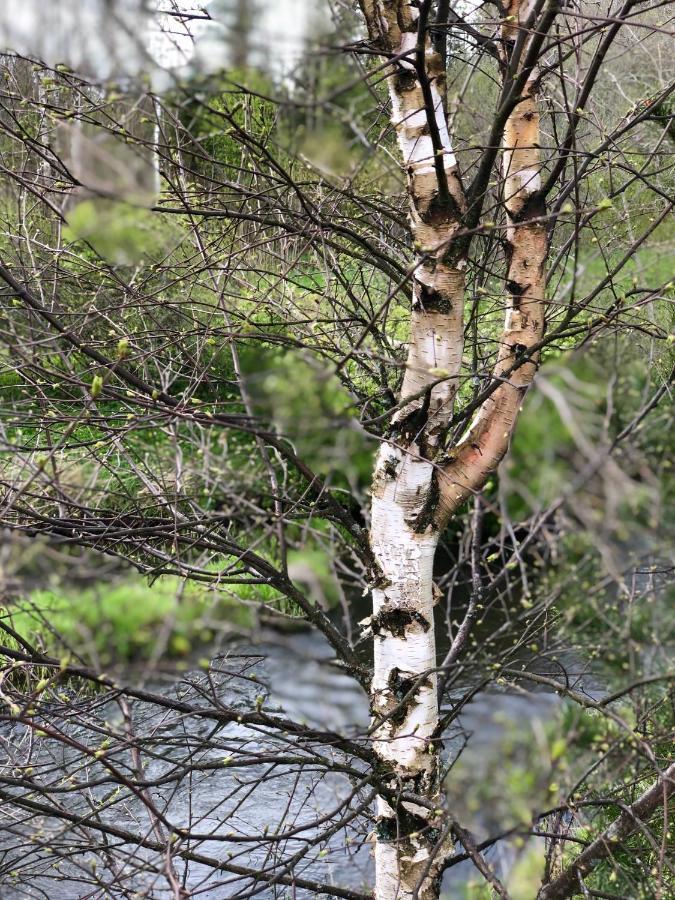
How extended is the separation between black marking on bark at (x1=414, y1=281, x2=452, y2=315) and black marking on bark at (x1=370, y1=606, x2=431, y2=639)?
839mm

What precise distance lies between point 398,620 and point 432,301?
897 mm

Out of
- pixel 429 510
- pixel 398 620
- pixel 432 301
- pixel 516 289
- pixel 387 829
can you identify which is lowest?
pixel 387 829

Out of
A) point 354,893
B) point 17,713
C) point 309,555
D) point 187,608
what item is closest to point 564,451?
point 187,608

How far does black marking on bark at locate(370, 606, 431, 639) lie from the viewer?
2.27 m

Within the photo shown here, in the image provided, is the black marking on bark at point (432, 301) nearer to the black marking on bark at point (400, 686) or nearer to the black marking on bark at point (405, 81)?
the black marking on bark at point (405, 81)

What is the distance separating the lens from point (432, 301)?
2.13 meters

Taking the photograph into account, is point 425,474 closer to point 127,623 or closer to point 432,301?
point 432,301

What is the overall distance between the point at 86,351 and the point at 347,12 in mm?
992

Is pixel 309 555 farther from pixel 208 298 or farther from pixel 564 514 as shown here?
pixel 208 298

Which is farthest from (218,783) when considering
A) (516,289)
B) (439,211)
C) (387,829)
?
(439,211)

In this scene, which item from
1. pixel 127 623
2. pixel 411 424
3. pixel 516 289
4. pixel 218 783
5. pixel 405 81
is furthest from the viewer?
pixel 218 783

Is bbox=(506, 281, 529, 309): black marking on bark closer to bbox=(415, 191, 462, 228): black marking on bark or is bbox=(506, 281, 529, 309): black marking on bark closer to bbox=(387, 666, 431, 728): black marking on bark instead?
bbox=(415, 191, 462, 228): black marking on bark

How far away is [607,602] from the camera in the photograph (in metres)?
1.55

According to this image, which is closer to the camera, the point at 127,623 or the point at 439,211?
the point at 127,623
